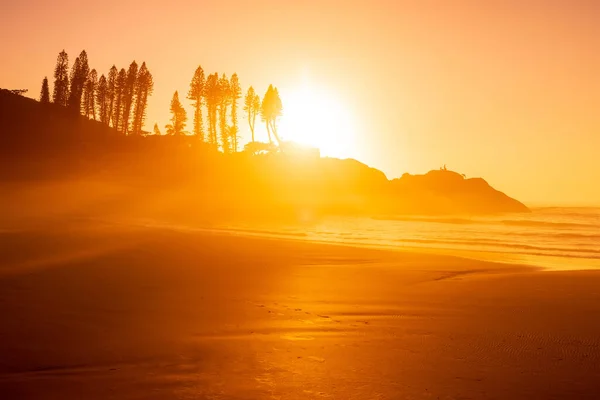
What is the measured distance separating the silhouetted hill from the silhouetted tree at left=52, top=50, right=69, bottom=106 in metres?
6.05

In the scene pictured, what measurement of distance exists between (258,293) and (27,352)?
652cm

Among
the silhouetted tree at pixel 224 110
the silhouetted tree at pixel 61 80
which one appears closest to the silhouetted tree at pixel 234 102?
the silhouetted tree at pixel 224 110

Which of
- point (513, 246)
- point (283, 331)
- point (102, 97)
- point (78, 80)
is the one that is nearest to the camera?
point (283, 331)

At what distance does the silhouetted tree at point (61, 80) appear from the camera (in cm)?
8856

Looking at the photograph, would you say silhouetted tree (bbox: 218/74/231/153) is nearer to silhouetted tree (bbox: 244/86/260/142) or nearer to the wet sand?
silhouetted tree (bbox: 244/86/260/142)

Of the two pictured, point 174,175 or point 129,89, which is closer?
point 174,175

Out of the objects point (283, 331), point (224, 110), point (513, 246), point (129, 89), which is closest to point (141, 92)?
point (129, 89)

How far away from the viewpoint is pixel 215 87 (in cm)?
8869

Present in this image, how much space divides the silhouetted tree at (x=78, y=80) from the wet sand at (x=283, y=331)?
243 ft

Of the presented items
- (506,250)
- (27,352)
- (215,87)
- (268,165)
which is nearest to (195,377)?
(27,352)

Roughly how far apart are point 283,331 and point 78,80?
88.2m

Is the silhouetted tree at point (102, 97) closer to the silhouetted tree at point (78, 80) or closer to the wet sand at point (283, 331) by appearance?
the silhouetted tree at point (78, 80)

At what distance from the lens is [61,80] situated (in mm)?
89062

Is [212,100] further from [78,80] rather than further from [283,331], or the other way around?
[283,331]
